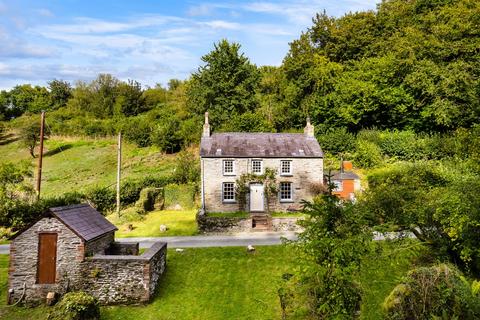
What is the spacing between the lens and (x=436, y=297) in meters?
8.64

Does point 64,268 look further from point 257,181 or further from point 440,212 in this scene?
point 257,181

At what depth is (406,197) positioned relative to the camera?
1588cm

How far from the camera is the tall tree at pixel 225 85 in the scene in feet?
149

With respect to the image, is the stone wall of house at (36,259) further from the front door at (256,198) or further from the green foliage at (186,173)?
the green foliage at (186,173)

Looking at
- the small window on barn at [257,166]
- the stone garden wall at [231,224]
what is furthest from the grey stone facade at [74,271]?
the small window on barn at [257,166]

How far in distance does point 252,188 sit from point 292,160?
4331 millimetres

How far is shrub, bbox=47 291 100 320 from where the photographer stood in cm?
1202

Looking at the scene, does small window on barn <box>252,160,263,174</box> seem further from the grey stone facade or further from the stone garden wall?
the grey stone facade

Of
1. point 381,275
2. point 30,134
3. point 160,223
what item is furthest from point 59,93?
point 381,275

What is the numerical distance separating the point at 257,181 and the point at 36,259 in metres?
17.6

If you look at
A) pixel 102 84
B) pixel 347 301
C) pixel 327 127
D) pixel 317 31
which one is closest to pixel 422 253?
pixel 347 301

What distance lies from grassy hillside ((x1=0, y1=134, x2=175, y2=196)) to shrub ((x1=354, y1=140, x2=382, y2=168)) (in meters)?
22.2

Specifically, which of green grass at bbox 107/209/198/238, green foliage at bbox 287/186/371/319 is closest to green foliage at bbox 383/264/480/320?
green foliage at bbox 287/186/371/319

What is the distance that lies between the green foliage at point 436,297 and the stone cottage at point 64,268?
34.1ft
